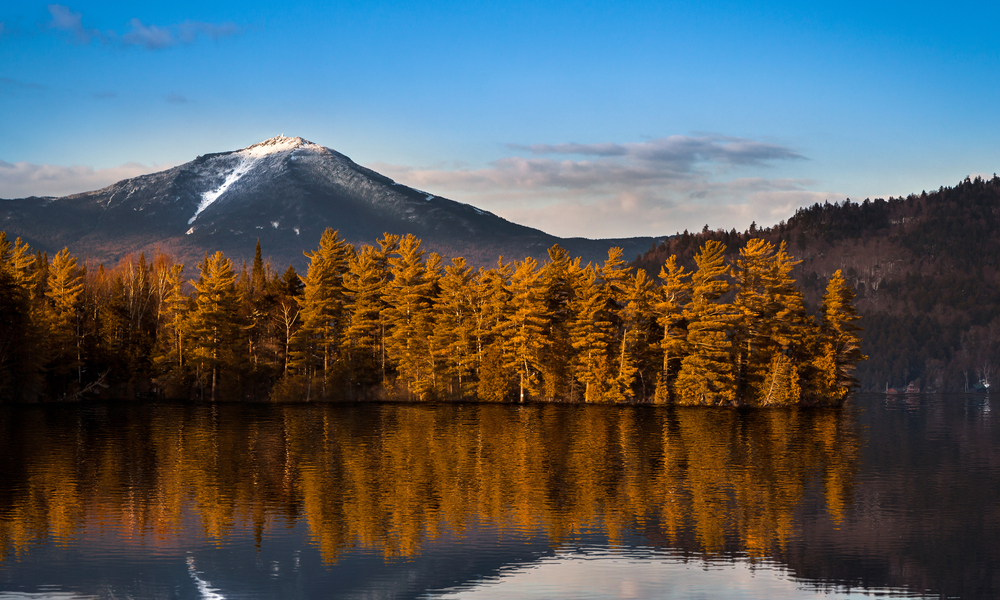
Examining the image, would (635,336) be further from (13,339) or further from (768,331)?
(13,339)

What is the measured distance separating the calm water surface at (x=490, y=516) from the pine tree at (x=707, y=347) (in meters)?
33.3

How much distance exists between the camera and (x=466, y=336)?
342 feet

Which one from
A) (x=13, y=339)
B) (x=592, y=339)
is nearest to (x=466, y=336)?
(x=592, y=339)

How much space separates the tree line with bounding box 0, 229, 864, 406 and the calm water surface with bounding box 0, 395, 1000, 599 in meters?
36.3

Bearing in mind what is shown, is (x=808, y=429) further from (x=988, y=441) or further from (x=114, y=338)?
(x=114, y=338)

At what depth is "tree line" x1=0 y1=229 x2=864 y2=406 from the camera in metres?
98.3

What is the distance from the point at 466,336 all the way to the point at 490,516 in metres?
72.7

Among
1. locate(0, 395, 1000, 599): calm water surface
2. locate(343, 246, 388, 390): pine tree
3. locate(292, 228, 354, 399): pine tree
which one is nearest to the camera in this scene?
locate(0, 395, 1000, 599): calm water surface

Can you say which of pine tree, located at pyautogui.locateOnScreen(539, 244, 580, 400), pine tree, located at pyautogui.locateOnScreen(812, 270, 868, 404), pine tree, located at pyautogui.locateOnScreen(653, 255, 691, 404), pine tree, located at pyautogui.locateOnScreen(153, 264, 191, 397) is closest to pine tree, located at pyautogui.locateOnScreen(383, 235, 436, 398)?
pine tree, located at pyautogui.locateOnScreen(539, 244, 580, 400)

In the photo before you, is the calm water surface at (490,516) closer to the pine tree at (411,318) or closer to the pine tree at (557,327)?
the pine tree at (557,327)

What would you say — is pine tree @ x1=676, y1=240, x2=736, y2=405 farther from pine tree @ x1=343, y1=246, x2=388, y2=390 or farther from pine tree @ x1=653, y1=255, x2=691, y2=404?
pine tree @ x1=343, y1=246, x2=388, y2=390

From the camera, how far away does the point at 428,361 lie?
343 feet

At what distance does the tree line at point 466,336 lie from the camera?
9831 centimetres

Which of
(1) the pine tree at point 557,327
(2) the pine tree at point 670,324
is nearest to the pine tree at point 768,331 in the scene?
(2) the pine tree at point 670,324
